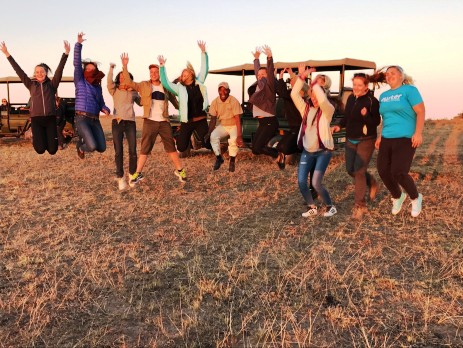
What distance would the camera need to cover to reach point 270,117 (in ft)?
25.8

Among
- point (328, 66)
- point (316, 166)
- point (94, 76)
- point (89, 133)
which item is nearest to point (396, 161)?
point (316, 166)

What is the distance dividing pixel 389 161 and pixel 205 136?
3567 mm

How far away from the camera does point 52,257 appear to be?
4562 millimetres

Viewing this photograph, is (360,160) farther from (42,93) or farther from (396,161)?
(42,93)

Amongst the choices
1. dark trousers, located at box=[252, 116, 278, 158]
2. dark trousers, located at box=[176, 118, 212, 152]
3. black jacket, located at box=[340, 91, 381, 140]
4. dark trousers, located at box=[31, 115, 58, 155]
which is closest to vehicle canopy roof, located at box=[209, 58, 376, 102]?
dark trousers, located at box=[252, 116, 278, 158]

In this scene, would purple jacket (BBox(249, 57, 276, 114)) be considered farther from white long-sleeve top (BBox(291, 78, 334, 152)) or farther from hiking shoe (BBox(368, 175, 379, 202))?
hiking shoe (BBox(368, 175, 379, 202))

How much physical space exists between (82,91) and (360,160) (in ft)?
14.3

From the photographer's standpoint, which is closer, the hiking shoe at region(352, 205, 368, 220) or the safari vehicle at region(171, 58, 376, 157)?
the hiking shoe at region(352, 205, 368, 220)

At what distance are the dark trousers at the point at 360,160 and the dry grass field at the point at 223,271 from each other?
14.8 inches

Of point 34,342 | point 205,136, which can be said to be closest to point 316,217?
point 205,136

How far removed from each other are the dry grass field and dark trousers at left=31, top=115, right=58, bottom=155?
85 centimetres

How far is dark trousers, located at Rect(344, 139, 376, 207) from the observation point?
5.96m

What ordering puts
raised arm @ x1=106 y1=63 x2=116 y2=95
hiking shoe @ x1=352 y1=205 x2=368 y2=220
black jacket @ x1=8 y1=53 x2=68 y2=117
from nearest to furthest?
hiking shoe @ x1=352 y1=205 x2=368 y2=220
black jacket @ x1=8 y1=53 x2=68 y2=117
raised arm @ x1=106 y1=63 x2=116 y2=95

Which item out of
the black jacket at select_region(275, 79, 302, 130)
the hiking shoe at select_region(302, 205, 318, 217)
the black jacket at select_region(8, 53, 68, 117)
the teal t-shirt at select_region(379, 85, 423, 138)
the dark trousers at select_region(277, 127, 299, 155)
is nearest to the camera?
the teal t-shirt at select_region(379, 85, 423, 138)
